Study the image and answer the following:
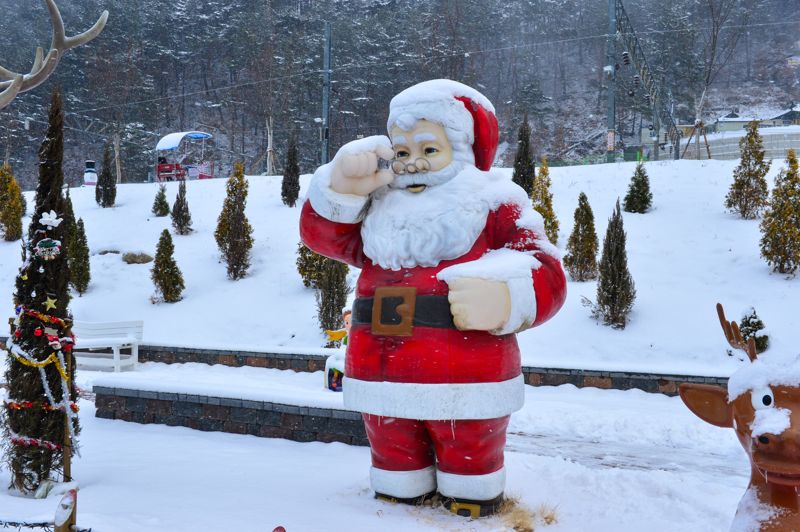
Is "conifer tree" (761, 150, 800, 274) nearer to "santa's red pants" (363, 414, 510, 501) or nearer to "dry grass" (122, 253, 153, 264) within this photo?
"santa's red pants" (363, 414, 510, 501)

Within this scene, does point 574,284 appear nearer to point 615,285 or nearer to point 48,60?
point 615,285

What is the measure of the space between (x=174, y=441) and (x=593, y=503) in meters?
2.78

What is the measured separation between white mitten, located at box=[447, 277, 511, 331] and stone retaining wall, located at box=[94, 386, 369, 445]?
6.05ft

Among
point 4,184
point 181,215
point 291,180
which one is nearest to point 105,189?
point 4,184

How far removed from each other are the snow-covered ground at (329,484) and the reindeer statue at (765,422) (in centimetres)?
99

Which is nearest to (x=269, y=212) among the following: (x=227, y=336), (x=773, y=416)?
(x=227, y=336)

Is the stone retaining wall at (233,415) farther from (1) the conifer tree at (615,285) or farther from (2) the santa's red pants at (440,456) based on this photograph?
(1) the conifer tree at (615,285)

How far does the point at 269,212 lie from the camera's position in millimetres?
13945

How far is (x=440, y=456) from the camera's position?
9.33 ft

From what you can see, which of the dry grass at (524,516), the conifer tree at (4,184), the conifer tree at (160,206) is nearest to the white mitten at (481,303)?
the dry grass at (524,516)

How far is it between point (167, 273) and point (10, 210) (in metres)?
5.25

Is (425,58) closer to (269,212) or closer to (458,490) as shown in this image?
(269,212)

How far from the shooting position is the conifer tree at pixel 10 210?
13.9m

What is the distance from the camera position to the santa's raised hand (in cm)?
278
